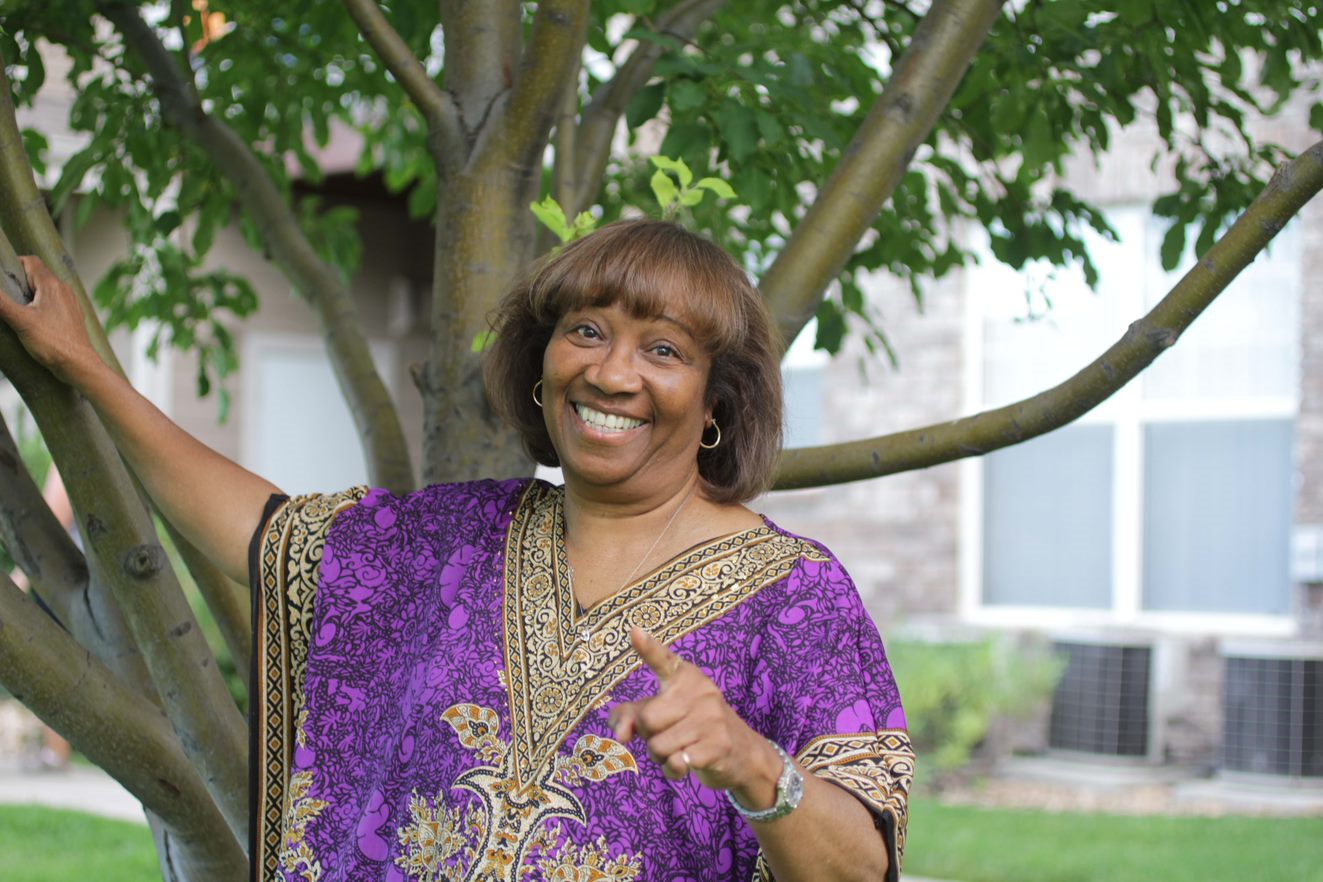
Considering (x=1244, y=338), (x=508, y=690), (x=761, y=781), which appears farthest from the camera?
(x=1244, y=338)

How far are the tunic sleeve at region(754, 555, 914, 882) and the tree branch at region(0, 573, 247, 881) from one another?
0.90 metres

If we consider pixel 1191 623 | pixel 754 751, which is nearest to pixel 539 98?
pixel 754 751

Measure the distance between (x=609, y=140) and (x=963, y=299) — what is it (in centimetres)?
600

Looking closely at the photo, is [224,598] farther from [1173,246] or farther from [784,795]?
[1173,246]

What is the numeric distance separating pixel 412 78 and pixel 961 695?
626cm

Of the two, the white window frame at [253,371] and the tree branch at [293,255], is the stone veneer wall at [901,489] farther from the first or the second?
the tree branch at [293,255]

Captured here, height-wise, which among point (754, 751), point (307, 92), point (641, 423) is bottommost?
point (754, 751)

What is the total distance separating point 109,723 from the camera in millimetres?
2156

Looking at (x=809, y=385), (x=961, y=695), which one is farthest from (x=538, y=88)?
(x=809, y=385)

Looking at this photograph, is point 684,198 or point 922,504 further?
point 922,504

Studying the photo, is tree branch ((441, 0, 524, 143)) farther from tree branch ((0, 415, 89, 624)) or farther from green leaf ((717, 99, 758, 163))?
tree branch ((0, 415, 89, 624))

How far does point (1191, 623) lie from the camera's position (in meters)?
8.28

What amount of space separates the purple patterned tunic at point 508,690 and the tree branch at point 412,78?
646mm

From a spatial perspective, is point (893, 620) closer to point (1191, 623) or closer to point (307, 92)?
point (1191, 623)
